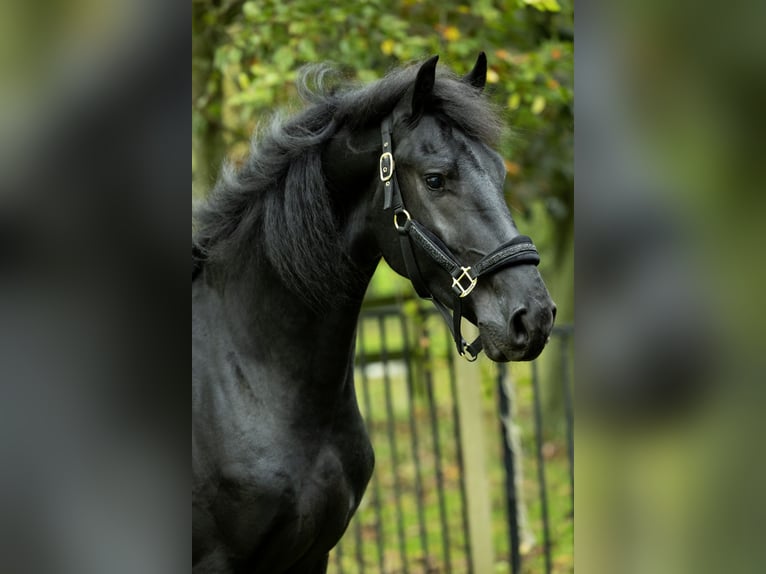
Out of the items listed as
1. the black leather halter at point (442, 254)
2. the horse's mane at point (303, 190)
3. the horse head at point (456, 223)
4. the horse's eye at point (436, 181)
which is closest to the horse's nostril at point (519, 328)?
the horse head at point (456, 223)

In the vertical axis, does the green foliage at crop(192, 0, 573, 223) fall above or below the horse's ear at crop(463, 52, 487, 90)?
above

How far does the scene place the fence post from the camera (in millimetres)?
5609

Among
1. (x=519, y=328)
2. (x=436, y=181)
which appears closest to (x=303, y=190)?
(x=436, y=181)

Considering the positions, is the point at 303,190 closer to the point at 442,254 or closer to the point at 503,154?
the point at 442,254

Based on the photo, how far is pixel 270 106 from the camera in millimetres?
4773

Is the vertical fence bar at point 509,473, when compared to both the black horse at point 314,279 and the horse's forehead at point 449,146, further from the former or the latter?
the horse's forehead at point 449,146

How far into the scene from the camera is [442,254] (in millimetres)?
2281

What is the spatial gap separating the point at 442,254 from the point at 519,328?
30cm

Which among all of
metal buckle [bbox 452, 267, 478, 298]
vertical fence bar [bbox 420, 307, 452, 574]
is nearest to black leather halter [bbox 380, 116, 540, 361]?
metal buckle [bbox 452, 267, 478, 298]

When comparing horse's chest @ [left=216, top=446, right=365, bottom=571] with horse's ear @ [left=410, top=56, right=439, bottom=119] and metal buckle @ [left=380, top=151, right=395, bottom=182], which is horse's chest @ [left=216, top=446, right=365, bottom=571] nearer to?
metal buckle @ [left=380, top=151, right=395, bottom=182]

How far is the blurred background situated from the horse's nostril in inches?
63.0
